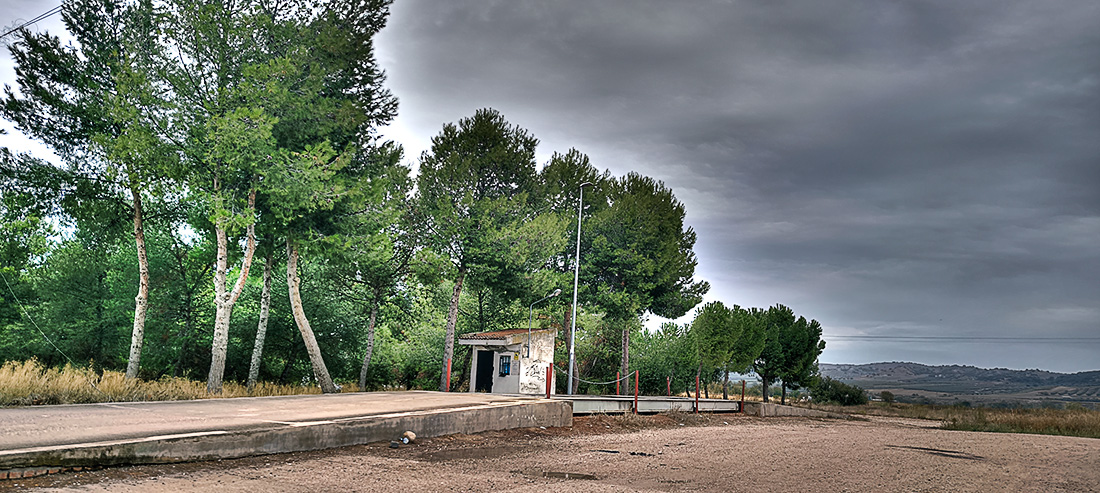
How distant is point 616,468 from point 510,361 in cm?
1733

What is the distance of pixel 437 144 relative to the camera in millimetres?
31922

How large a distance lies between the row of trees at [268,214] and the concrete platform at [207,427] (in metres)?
7.69

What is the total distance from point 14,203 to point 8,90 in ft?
12.4

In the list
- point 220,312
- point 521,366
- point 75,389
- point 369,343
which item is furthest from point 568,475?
point 369,343

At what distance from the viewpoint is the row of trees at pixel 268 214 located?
1966 cm

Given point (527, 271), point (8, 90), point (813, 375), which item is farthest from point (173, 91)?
point (813, 375)

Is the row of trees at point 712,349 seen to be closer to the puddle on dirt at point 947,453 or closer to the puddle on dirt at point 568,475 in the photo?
the puddle on dirt at point 947,453

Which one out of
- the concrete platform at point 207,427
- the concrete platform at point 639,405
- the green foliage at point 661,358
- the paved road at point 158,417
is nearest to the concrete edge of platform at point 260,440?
the concrete platform at point 207,427

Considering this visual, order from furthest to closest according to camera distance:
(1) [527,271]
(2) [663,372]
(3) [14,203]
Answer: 1. (2) [663,372]
2. (1) [527,271]
3. (3) [14,203]

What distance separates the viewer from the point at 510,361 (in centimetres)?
2716

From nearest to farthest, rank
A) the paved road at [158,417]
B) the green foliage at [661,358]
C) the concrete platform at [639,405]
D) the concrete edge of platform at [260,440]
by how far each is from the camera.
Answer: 1. the concrete edge of platform at [260,440]
2. the paved road at [158,417]
3. the concrete platform at [639,405]
4. the green foliage at [661,358]

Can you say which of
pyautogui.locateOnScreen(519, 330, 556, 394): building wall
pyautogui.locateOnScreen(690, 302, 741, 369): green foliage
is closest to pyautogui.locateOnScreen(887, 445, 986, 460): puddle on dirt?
pyautogui.locateOnScreen(519, 330, 556, 394): building wall

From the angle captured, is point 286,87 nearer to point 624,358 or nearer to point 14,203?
point 14,203

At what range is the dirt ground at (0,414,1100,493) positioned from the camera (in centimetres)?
761
